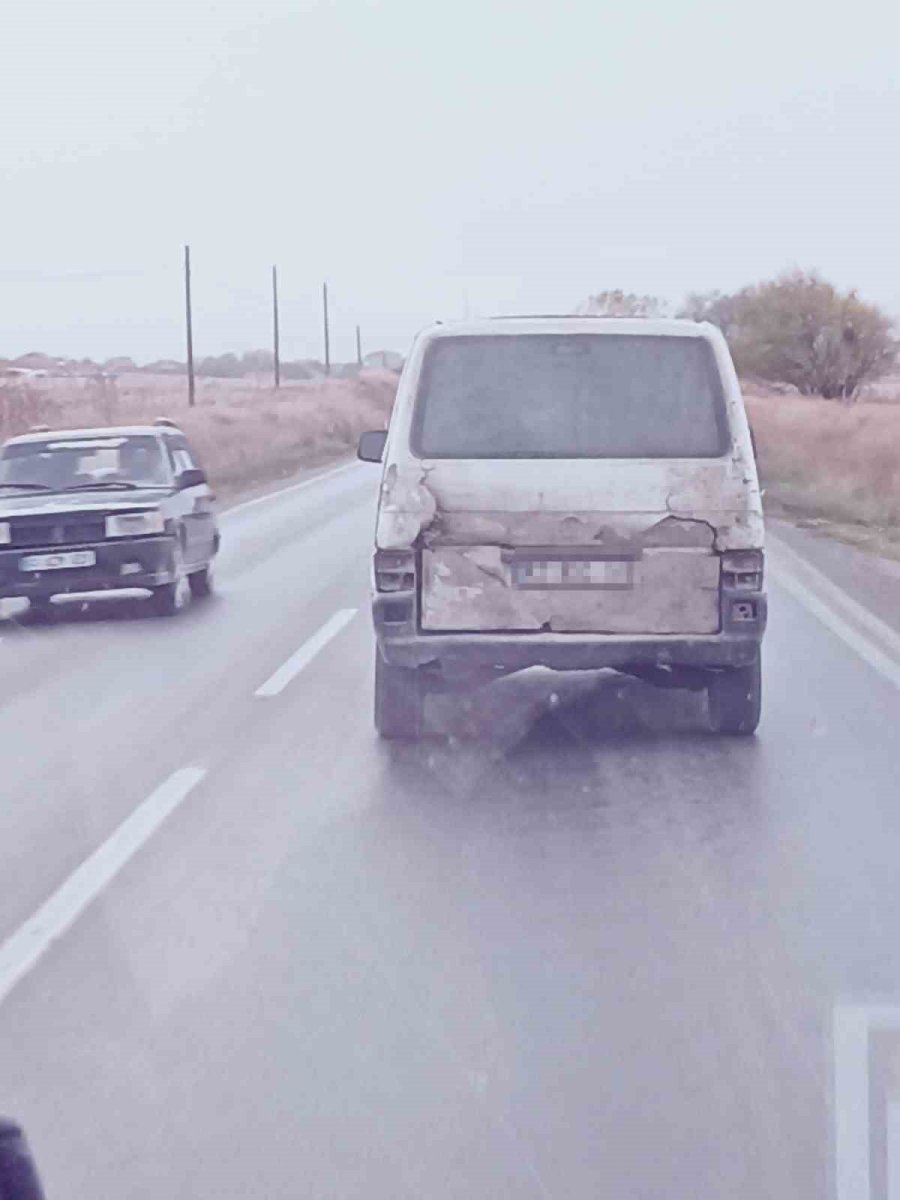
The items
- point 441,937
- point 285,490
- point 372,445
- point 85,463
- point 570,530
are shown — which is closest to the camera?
point 441,937

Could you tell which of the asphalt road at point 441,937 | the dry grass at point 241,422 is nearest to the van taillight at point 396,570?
the asphalt road at point 441,937

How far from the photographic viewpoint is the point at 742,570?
902 cm

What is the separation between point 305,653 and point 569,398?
397cm

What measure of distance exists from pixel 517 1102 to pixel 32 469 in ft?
41.0

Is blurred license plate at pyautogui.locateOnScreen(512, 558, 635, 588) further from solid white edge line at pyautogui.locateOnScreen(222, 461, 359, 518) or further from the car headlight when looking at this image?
solid white edge line at pyautogui.locateOnScreen(222, 461, 359, 518)

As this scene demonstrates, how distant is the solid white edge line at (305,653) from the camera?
11.3 metres

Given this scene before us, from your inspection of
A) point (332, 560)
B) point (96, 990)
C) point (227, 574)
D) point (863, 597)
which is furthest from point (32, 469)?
point (96, 990)

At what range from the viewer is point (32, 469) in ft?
53.8

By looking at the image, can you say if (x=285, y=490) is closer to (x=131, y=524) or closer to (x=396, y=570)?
(x=131, y=524)

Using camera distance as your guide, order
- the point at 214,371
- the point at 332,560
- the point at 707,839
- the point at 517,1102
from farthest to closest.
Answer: the point at 214,371 < the point at 332,560 < the point at 707,839 < the point at 517,1102

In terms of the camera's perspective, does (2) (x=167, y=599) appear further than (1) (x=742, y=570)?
Yes

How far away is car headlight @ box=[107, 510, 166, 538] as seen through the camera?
15.2m

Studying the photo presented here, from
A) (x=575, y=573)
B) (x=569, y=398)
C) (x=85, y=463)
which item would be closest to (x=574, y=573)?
(x=575, y=573)

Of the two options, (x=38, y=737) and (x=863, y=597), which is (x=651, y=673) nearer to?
(x=38, y=737)
